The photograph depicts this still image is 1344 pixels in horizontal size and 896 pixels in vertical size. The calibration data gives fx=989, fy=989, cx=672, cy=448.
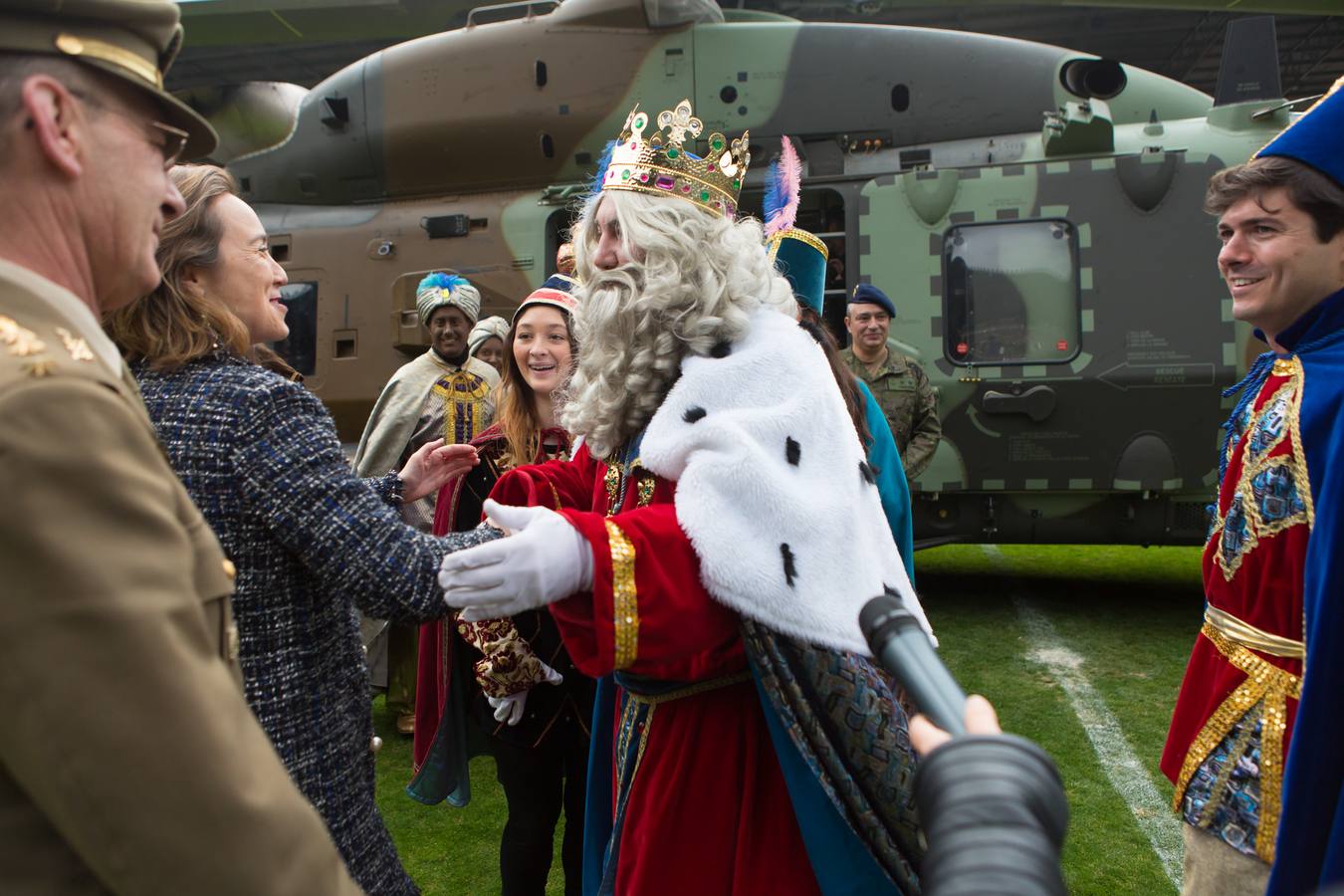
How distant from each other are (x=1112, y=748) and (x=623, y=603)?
3.66m

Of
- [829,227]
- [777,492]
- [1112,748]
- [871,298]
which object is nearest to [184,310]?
[777,492]

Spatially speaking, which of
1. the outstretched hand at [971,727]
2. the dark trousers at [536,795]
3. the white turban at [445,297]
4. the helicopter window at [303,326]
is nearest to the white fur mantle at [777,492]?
the outstretched hand at [971,727]

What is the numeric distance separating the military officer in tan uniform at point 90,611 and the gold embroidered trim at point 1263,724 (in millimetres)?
1677

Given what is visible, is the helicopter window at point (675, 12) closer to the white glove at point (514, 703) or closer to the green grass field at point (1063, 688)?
the green grass field at point (1063, 688)

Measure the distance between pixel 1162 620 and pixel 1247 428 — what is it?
5117 millimetres

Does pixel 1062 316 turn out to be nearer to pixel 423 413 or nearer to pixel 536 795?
pixel 423 413

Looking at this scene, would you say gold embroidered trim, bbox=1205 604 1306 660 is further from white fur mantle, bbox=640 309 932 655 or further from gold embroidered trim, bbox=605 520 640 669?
A: gold embroidered trim, bbox=605 520 640 669

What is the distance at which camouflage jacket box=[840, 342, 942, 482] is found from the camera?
5.76 metres

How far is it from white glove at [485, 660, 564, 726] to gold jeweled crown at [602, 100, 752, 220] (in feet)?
4.37

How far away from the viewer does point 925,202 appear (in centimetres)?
622

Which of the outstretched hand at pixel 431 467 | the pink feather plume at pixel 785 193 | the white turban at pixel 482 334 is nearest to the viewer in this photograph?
the outstretched hand at pixel 431 467

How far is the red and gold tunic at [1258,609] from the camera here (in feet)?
5.91

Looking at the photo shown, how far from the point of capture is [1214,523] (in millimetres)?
2129

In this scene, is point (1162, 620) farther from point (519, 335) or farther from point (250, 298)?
point (250, 298)
